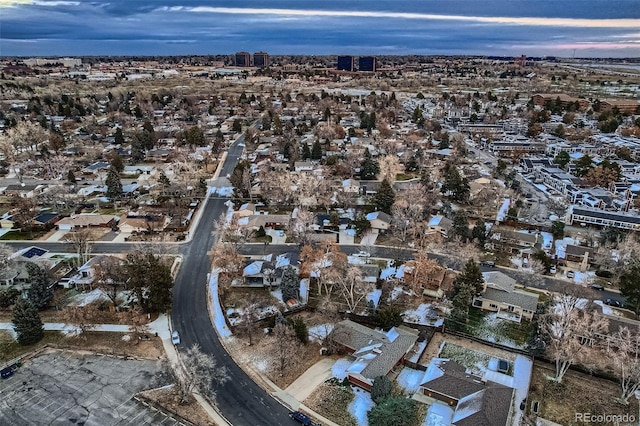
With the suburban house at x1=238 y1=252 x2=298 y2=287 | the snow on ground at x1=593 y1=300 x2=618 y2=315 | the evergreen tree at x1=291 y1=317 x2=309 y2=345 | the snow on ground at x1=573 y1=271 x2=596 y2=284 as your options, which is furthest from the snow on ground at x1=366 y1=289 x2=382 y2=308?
the snow on ground at x1=573 y1=271 x2=596 y2=284

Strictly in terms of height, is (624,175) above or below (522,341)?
above

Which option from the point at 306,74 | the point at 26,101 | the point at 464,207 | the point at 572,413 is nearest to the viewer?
the point at 572,413

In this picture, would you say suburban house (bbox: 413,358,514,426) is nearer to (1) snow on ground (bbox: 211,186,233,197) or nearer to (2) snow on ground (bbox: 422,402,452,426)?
(2) snow on ground (bbox: 422,402,452,426)

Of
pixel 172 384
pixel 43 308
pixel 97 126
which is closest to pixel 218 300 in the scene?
pixel 172 384

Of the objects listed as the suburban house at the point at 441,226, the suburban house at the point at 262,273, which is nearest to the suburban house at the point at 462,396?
the suburban house at the point at 262,273

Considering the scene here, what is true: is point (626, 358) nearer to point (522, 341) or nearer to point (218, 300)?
point (522, 341)

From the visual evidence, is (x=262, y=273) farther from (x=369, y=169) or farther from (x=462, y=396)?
(x=369, y=169)
